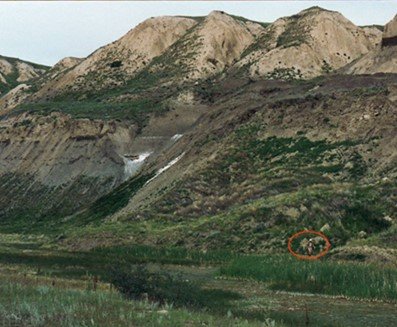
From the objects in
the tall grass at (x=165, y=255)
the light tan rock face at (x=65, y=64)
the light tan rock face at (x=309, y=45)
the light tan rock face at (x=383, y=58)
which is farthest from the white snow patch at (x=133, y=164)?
the light tan rock face at (x=65, y=64)

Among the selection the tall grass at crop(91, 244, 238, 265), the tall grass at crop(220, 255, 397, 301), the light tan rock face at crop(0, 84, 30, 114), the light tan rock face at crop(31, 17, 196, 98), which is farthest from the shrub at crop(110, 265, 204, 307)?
the light tan rock face at crop(0, 84, 30, 114)

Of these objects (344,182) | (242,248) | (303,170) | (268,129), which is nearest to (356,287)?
(242,248)

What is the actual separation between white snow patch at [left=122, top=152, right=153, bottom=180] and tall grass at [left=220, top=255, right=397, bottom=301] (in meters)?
66.5

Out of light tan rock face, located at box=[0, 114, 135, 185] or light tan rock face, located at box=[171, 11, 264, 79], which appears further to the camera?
light tan rock face, located at box=[171, 11, 264, 79]

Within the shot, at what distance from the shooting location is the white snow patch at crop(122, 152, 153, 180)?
104 m

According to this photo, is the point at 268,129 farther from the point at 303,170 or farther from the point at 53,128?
the point at 53,128

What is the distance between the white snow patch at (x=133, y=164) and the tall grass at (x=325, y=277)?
218ft

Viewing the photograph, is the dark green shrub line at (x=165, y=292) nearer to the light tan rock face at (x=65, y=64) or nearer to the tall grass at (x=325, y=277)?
the tall grass at (x=325, y=277)

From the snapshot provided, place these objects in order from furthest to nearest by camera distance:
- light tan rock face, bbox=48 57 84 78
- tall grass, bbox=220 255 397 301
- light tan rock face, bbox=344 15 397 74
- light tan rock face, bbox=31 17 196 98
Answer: light tan rock face, bbox=48 57 84 78 → light tan rock face, bbox=31 17 196 98 → light tan rock face, bbox=344 15 397 74 → tall grass, bbox=220 255 397 301

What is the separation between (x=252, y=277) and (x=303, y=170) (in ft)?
110

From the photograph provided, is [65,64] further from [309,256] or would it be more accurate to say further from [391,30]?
[309,256]

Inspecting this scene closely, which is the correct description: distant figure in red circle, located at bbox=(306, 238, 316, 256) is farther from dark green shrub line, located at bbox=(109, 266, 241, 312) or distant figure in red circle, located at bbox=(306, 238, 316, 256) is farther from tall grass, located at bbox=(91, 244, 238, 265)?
dark green shrub line, located at bbox=(109, 266, 241, 312)

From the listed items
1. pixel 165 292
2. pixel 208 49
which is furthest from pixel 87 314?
pixel 208 49

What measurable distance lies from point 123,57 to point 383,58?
231 feet
